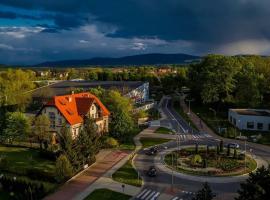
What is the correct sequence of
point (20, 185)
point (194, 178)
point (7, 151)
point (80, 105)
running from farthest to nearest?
1. point (80, 105)
2. point (7, 151)
3. point (194, 178)
4. point (20, 185)

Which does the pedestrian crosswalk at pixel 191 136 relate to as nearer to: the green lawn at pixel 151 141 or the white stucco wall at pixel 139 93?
the green lawn at pixel 151 141

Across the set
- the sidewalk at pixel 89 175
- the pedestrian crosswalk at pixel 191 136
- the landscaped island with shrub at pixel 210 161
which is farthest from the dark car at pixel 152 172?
the pedestrian crosswalk at pixel 191 136

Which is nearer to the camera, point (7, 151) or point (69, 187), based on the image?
point (69, 187)

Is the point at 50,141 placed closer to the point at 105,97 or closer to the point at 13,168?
the point at 13,168

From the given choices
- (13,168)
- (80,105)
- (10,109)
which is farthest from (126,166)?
(10,109)

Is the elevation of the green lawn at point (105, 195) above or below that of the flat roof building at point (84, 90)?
below

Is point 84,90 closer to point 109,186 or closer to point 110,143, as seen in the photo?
point 110,143

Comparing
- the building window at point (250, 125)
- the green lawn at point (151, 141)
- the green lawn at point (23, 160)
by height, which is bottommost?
the green lawn at point (23, 160)

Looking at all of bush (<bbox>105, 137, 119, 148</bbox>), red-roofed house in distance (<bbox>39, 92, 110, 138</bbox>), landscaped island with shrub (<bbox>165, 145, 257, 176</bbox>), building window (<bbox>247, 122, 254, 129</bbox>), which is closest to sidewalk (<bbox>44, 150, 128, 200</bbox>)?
bush (<bbox>105, 137, 119, 148</bbox>)
